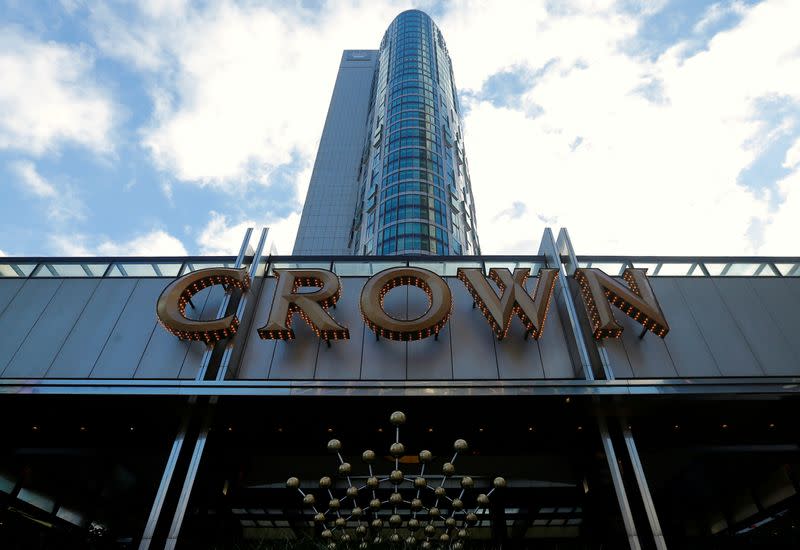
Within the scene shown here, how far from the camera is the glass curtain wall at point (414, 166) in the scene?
5525 centimetres

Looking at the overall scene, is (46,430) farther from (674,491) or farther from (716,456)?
(716,456)

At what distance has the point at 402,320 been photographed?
15938mm

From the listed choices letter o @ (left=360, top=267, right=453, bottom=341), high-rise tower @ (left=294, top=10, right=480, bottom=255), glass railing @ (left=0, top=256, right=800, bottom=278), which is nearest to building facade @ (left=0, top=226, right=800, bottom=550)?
letter o @ (left=360, top=267, right=453, bottom=341)

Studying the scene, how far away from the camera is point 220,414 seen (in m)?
15.4

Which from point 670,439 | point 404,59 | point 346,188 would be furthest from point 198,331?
point 404,59

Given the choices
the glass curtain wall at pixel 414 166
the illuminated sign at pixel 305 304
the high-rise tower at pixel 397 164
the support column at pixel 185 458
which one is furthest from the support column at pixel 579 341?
the high-rise tower at pixel 397 164

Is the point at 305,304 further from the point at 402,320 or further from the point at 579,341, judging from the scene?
the point at 579,341

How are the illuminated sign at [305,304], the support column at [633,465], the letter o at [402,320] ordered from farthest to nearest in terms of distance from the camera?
the illuminated sign at [305,304] < the letter o at [402,320] < the support column at [633,465]

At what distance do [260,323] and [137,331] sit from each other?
14.1 feet

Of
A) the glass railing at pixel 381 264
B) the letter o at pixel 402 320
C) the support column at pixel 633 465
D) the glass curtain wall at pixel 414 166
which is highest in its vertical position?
the glass curtain wall at pixel 414 166

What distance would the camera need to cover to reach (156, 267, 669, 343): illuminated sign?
15.8m

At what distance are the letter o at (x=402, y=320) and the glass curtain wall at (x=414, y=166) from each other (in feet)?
110

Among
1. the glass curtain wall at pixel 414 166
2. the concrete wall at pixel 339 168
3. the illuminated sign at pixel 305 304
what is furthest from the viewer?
the concrete wall at pixel 339 168

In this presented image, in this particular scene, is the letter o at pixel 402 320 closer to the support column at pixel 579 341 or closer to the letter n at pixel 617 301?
the support column at pixel 579 341
